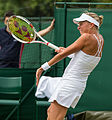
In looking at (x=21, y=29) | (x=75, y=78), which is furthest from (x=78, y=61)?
(x=21, y=29)

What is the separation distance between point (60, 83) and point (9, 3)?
6.29m

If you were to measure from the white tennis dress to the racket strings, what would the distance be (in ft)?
2.97

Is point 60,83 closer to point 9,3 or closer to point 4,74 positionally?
point 4,74

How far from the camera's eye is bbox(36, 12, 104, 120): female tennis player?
283cm

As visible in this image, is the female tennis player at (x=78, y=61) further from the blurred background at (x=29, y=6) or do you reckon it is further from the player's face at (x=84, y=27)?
the blurred background at (x=29, y=6)

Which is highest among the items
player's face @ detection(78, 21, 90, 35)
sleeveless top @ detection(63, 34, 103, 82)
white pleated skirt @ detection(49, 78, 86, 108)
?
player's face @ detection(78, 21, 90, 35)

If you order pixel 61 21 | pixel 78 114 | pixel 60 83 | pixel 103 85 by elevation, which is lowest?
pixel 78 114

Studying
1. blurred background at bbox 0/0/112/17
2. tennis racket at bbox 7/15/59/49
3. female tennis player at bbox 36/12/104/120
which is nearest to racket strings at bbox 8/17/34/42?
tennis racket at bbox 7/15/59/49

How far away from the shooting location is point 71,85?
114 inches

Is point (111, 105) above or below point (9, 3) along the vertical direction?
below

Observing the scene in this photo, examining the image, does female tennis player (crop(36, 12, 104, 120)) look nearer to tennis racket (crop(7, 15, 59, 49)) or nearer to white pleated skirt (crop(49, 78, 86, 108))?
white pleated skirt (crop(49, 78, 86, 108))

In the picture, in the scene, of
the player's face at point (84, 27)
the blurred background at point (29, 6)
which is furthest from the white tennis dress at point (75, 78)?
the blurred background at point (29, 6)

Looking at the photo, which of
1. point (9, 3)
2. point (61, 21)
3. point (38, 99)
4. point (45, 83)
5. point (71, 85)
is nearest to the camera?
point (71, 85)

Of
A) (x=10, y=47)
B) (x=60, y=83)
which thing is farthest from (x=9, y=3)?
(x=60, y=83)
